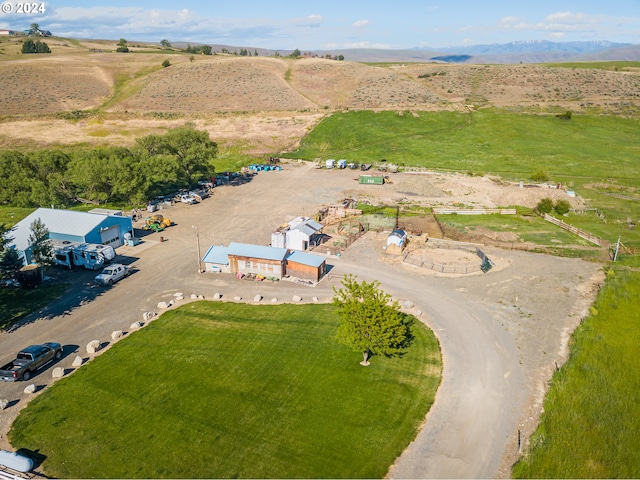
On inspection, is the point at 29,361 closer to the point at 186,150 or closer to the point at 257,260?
the point at 257,260

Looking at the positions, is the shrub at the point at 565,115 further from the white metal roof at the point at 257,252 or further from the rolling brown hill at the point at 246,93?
the white metal roof at the point at 257,252

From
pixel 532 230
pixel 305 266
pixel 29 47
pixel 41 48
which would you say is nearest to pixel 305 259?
pixel 305 266

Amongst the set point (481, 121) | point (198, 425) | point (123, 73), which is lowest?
point (198, 425)

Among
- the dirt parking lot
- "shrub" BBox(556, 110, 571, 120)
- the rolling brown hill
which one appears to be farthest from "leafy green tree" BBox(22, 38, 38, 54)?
"shrub" BBox(556, 110, 571, 120)

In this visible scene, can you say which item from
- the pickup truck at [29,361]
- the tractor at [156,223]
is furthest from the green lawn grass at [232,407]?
the tractor at [156,223]

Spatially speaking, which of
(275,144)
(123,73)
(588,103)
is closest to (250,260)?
(275,144)

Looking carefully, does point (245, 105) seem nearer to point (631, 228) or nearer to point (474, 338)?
point (631, 228)
